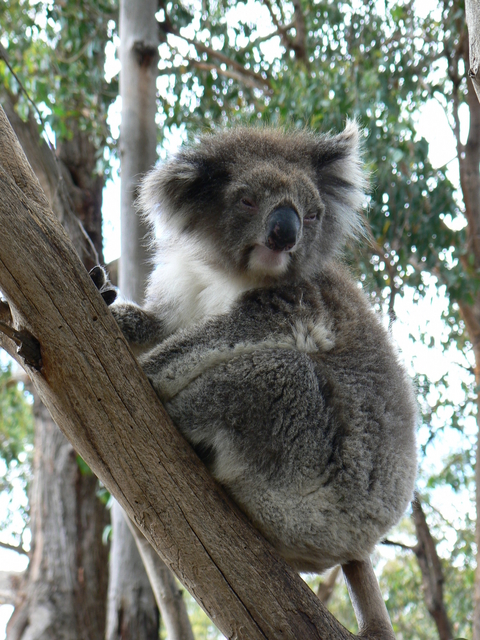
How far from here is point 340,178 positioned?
105 inches

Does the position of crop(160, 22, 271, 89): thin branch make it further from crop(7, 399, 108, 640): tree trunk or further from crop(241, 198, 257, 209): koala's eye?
crop(7, 399, 108, 640): tree trunk

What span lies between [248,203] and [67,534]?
4490 millimetres

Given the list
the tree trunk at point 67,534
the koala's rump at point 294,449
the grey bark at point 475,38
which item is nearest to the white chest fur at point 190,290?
the koala's rump at point 294,449

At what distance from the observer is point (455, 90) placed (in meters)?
4.96

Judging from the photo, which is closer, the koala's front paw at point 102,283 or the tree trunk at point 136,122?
the koala's front paw at point 102,283

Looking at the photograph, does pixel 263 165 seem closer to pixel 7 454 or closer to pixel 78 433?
pixel 78 433

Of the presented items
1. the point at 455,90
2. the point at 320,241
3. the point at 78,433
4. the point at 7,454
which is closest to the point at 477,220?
the point at 455,90

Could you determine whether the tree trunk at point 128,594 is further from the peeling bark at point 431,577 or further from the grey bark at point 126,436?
the grey bark at point 126,436

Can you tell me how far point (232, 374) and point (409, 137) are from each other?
3.25m

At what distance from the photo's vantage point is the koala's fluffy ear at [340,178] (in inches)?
102

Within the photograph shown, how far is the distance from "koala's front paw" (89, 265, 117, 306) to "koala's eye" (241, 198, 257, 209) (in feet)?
1.87

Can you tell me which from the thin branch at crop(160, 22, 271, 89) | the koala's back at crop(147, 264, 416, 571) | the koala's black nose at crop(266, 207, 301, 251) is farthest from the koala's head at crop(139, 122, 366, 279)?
the thin branch at crop(160, 22, 271, 89)

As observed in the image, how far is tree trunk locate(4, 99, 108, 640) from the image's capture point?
537 centimetres

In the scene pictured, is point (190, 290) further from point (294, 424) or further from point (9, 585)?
point (9, 585)
